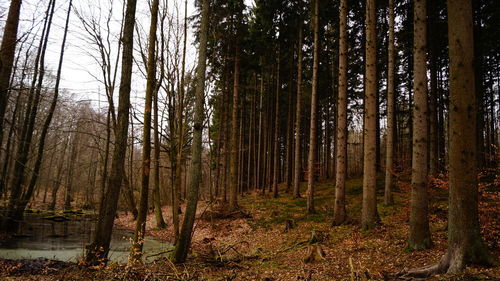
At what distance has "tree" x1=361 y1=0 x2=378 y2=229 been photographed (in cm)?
934

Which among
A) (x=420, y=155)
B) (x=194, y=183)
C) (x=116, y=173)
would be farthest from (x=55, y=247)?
(x=420, y=155)

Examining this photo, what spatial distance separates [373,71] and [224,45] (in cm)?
1044

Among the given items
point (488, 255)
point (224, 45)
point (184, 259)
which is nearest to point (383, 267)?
point (488, 255)

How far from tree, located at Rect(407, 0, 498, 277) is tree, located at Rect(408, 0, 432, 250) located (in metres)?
1.71

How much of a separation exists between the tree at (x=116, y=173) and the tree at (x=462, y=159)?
678 centimetres

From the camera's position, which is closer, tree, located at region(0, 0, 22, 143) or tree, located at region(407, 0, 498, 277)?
tree, located at region(407, 0, 498, 277)

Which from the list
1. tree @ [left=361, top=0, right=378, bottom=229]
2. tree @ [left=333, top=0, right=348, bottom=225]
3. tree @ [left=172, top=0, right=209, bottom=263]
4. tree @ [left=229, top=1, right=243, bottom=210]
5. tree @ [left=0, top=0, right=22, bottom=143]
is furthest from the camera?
tree @ [left=229, top=1, right=243, bottom=210]

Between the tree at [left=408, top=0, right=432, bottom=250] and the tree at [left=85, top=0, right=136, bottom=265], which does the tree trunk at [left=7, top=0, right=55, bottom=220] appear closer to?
the tree at [left=85, top=0, right=136, bottom=265]

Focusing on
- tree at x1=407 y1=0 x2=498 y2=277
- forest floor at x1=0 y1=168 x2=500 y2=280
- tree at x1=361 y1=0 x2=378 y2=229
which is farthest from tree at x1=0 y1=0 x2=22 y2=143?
tree at x1=361 y1=0 x2=378 y2=229

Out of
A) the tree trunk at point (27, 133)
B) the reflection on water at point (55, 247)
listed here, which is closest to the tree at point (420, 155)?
the reflection on water at point (55, 247)

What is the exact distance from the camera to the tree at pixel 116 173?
23.1 ft

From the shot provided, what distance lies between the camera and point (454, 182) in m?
4.94

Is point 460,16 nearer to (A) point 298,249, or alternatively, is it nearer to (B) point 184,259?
(A) point 298,249

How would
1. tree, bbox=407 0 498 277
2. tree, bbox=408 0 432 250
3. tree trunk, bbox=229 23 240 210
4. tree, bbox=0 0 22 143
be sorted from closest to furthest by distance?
tree, bbox=407 0 498 277
tree, bbox=408 0 432 250
tree, bbox=0 0 22 143
tree trunk, bbox=229 23 240 210
